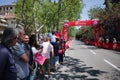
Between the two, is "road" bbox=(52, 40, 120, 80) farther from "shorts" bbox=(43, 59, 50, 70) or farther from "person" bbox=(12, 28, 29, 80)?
"person" bbox=(12, 28, 29, 80)

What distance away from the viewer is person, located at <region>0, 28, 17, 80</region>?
10.4 ft

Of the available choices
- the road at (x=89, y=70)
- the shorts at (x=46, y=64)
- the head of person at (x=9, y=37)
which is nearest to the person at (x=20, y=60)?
the head of person at (x=9, y=37)

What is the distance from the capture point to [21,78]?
15.5 ft

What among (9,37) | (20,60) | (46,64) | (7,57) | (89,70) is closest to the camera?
(7,57)

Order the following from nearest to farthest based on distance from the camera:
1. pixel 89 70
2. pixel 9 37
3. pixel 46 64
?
pixel 9 37, pixel 46 64, pixel 89 70

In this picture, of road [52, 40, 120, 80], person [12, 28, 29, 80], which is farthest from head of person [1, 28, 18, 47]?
road [52, 40, 120, 80]

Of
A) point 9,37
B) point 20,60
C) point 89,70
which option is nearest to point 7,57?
point 9,37

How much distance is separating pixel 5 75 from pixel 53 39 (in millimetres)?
7913

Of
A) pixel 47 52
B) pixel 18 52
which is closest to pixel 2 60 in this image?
pixel 18 52

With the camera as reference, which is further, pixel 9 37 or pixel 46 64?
pixel 46 64

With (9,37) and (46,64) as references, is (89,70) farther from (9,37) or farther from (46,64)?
(9,37)

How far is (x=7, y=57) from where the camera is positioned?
321 cm

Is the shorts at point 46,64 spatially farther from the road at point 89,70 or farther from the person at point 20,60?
the person at point 20,60

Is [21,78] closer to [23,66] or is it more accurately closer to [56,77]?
[23,66]
